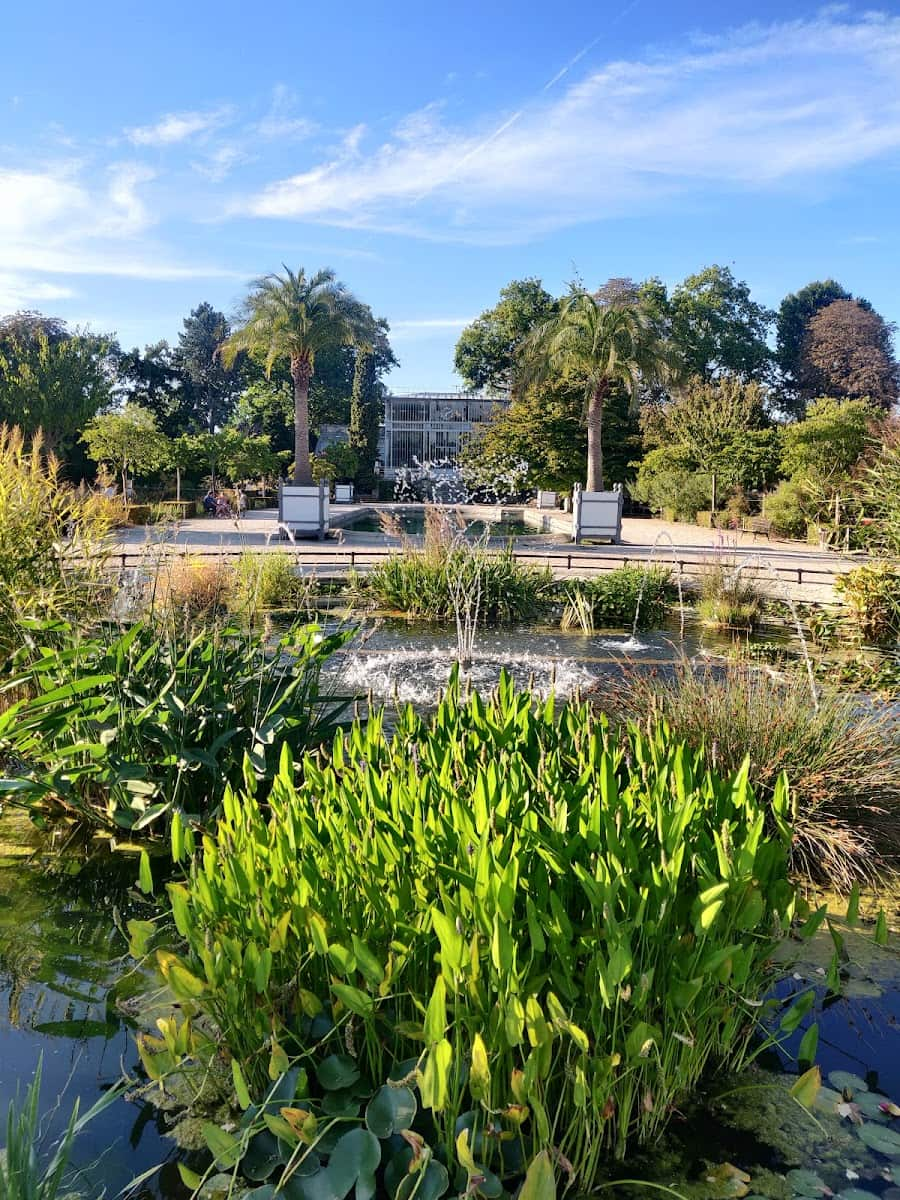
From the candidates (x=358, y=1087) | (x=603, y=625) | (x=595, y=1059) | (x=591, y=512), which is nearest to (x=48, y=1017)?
(x=358, y=1087)

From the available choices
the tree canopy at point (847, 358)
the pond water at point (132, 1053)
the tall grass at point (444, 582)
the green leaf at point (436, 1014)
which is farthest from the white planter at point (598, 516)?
the tree canopy at point (847, 358)

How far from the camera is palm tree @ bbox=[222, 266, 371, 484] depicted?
25406 mm

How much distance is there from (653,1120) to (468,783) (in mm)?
848

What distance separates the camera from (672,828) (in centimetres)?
193

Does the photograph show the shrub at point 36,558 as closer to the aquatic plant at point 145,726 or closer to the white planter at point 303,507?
the aquatic plant at point 145,726

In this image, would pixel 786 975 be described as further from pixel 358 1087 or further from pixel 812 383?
pixel 812 383

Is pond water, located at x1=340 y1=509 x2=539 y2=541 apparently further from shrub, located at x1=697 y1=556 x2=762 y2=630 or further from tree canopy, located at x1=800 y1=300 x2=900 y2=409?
tree canopy, located at x1=800 y1=300 x2=900 y2=409

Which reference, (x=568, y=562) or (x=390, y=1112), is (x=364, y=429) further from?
(x=390, y=1112)

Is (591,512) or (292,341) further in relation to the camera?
(292,341)

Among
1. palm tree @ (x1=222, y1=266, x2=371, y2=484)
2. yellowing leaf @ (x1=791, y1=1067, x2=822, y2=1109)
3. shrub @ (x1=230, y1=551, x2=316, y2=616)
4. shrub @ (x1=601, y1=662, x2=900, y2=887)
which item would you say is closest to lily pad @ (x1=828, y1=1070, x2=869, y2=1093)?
yellowing leaf @ (x1=791, y1=1067, x2=822, y2=1109)

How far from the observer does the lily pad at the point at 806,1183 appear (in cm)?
186

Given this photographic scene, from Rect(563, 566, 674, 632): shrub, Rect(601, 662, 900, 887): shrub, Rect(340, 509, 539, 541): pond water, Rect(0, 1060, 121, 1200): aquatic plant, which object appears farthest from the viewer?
Rect(340, 509, 539, 541): pond water

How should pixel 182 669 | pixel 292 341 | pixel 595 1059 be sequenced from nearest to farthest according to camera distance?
pixel 595 1059 < pixel 182 669 < pixel 292 341

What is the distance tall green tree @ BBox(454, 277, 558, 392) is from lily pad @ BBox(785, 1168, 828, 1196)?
41141 mm
